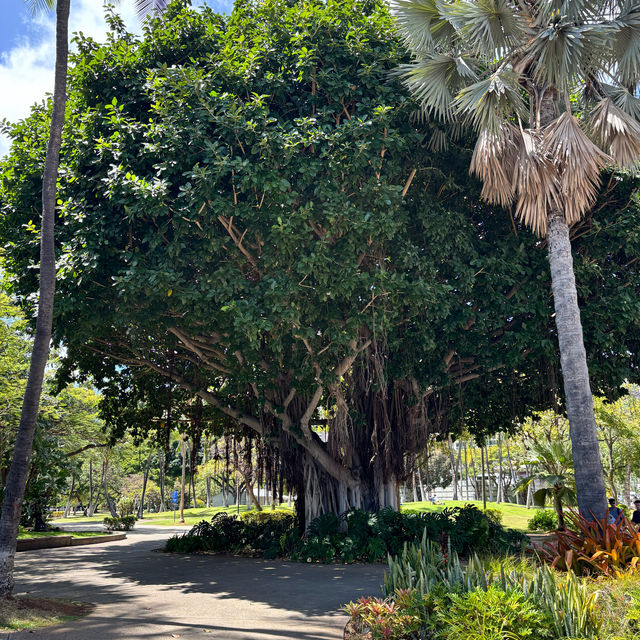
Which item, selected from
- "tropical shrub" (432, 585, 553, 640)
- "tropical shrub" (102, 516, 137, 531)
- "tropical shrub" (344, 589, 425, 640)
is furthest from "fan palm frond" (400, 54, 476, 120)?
"tropical shrub" (102, 516, 137, 531)

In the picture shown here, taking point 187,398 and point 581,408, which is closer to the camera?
point 581,408

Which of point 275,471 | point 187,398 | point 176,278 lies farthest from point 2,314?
point 176,278

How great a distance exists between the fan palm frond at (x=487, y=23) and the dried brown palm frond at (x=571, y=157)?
173 cm

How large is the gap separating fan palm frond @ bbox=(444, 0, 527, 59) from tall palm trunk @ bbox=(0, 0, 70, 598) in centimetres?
646

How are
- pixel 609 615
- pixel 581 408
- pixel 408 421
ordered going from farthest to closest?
1. pixel 408 421
2. pixel 581 408
3. pixel 609 615

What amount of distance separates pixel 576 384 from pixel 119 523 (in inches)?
1042

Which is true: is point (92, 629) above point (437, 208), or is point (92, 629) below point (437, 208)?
below

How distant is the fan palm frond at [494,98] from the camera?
32.6 feet

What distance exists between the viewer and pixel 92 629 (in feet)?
21.2

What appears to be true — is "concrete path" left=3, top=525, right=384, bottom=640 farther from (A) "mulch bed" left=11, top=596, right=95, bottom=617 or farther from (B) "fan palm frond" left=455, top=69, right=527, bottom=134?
(B) "fan palm frond" left=455, top=69, right=527, bottom=134

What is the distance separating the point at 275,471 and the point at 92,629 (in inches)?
415

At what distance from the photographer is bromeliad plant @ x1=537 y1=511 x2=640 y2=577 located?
6363 mm

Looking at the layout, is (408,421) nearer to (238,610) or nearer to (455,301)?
(455,301)

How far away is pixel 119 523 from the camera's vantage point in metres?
29.4
